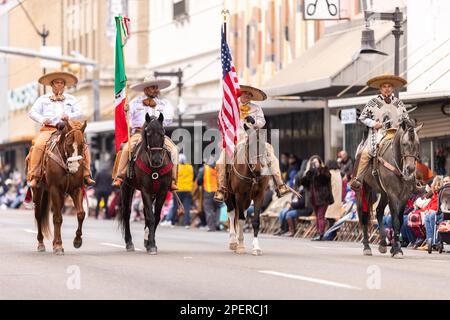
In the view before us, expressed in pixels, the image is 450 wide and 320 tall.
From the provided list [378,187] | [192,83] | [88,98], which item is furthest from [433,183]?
[88,98]

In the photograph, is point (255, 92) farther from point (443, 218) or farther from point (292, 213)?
point (292, 213)

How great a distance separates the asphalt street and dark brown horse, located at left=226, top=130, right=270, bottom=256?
19.6 inches

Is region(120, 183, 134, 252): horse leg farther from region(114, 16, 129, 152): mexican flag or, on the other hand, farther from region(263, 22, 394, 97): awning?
region(263, 22, 394, 97): awning

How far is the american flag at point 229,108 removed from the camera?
22.9 meters

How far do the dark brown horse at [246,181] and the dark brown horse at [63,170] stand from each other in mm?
2541

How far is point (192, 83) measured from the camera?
193ft

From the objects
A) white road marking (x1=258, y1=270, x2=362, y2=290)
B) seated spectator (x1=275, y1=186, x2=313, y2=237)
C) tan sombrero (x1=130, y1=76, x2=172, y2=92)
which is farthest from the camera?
seated spectator (x1=275, y1=186, x2=313, y2=237)

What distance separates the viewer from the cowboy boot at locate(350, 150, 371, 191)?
22.3 m

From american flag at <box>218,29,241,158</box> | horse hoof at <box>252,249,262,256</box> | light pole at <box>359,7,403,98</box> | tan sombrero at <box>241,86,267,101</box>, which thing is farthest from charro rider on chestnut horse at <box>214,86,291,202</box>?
light pole at <box>359,7,403,98</box>

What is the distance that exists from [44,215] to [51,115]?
1.71 meters

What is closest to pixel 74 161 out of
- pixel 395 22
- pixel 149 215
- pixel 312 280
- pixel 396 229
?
pixel 149 215

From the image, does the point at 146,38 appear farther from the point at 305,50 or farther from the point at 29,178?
the point at 29,178

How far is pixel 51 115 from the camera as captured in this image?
21984 mm

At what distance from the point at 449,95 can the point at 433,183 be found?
160 inches
